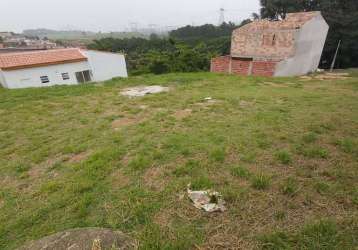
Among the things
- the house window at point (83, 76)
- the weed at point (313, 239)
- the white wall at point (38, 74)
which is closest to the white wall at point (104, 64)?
the house window at point (83, 76)

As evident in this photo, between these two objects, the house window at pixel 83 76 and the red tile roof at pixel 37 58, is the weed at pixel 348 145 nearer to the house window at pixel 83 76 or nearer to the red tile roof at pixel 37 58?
the red tile roof at pixel 37 58

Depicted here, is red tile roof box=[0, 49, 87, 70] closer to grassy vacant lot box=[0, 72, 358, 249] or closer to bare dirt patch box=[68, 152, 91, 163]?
grassy vacant lot box=[0, 72, 358, 249]

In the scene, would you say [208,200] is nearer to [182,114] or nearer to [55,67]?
[182,114]

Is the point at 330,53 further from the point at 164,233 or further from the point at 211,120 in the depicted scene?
the point at 164,233

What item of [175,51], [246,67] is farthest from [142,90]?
[175,51]

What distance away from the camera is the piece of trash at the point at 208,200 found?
224 cm

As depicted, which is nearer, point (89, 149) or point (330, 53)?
point (89, 149)

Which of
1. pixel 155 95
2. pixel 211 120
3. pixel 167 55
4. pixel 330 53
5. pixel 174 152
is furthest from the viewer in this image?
pixel 330 53

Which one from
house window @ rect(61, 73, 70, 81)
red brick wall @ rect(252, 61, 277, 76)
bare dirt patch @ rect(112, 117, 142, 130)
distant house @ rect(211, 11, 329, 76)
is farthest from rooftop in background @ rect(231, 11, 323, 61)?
bare dirt patch @ rect(112, 117, 142, 130)

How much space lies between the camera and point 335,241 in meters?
1.83

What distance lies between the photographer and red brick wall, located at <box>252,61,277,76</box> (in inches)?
472

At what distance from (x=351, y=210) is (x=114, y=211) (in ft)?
7.21

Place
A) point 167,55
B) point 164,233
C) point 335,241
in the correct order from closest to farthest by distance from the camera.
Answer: point 335,241, point 164,233, point 167,55

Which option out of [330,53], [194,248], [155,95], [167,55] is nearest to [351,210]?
[194,248]
